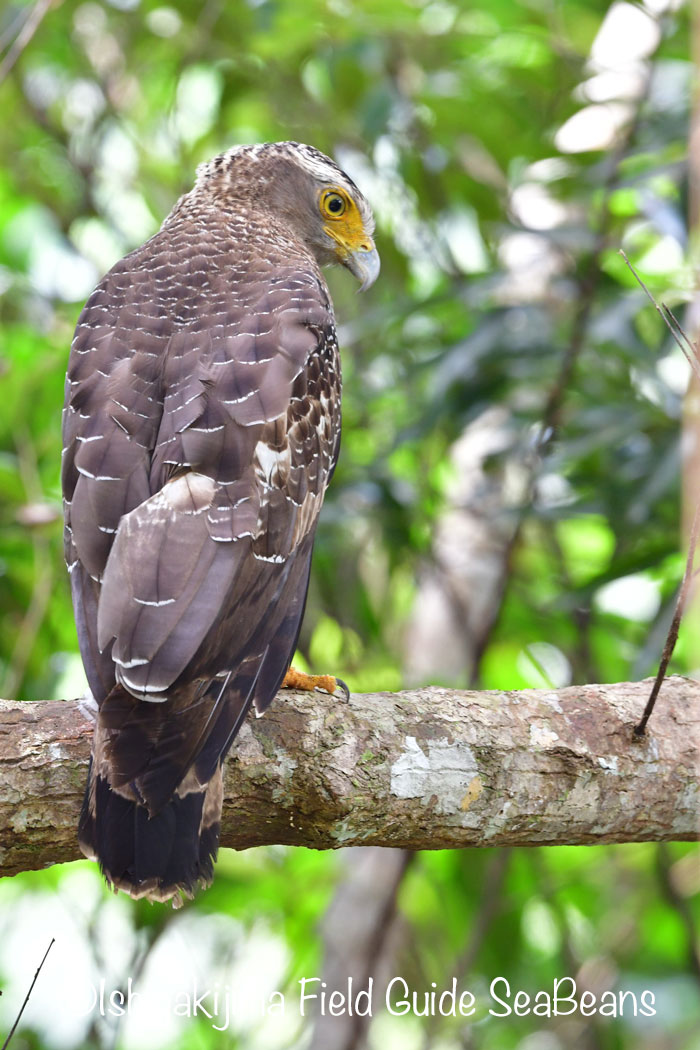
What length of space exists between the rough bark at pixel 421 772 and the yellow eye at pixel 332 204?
74.5 inches

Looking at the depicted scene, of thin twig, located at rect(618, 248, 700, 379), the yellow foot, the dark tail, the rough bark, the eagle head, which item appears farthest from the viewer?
the eagle head

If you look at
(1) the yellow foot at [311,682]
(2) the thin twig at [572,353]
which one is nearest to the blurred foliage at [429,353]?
(2) the thin twig at [572,353]

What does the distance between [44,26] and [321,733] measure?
4.45 metres

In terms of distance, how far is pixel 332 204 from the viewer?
4.11m

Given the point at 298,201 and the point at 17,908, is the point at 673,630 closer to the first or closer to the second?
the point at 298,201

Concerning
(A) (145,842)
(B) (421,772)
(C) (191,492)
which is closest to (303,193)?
(C) (191,492)

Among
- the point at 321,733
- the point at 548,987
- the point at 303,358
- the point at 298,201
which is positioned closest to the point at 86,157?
the point at 298,201

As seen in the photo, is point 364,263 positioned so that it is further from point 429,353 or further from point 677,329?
point 677,329

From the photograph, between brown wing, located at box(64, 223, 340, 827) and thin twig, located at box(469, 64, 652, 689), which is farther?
thin twig, located at box(469, 64, 652, 689)

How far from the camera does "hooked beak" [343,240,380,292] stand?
415 centimetres

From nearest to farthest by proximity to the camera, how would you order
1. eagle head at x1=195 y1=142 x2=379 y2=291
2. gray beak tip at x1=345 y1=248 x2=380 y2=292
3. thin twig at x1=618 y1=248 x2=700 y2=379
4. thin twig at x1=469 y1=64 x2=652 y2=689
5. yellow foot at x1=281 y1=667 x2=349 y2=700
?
thin twig at x1=618 y1=248 x2=700 y2=379, yellow foot at x1=281 y1=667 x2=349 y2=700, eagle head at x1=195 y1=142 x2=379 y2=291, gray beak tip at x1=345 y1=248 x2=380 y2=292, thin twig at x1=469 y1=64 x2=652 y2=689

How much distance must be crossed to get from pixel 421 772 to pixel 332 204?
7.07ft

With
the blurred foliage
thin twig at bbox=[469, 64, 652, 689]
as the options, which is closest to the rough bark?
the blurred foliage

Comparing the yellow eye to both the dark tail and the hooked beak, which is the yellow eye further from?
the dark tail
